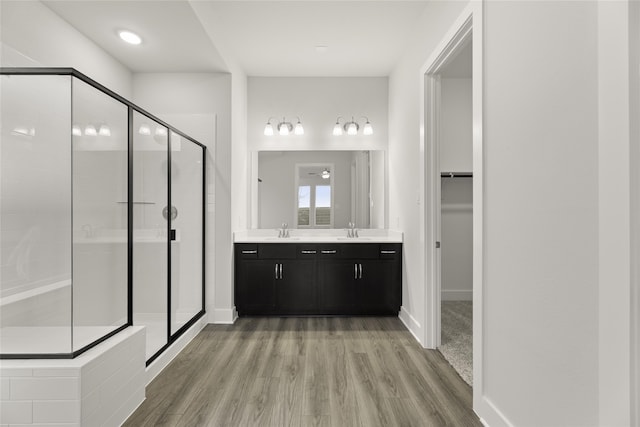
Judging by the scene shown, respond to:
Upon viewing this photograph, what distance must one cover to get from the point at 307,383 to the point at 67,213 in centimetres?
164

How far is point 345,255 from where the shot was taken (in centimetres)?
368

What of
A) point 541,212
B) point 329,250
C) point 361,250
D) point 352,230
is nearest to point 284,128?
point 352,230

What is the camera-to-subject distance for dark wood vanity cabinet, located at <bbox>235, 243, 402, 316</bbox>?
12.0 feet

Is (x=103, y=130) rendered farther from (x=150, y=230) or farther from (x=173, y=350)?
(x=173, y=350)

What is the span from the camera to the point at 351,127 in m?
4.18

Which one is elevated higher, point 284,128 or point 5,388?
point 284,128

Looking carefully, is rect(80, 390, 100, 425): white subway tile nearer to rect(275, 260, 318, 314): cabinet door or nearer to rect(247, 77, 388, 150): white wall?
rect(275, 260, 318, 314): cabinet door

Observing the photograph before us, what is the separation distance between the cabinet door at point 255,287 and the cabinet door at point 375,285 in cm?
89

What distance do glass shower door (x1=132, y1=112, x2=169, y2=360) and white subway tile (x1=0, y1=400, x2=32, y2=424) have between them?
79 cm

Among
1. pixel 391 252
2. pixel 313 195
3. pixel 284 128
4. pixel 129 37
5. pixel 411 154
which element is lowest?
pixel 391 252

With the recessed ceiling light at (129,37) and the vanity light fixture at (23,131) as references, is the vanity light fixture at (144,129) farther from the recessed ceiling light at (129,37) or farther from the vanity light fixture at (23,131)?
the recessed ceiling light at (129,37)

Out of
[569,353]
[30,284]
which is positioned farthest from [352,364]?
[30,284]

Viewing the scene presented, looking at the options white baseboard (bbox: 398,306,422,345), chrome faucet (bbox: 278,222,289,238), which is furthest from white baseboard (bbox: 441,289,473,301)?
chrome faucet (bbox: 278,222,289,238)

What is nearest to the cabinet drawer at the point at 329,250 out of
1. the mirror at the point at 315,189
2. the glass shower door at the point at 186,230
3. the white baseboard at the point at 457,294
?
the mirror at the point at 315,189
